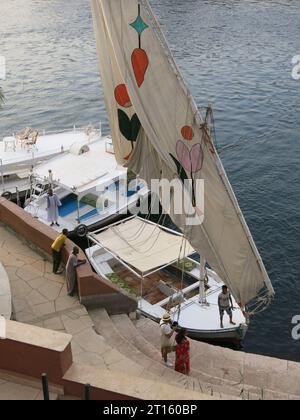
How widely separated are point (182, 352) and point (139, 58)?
811 centimetres

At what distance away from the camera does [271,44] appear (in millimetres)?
62094

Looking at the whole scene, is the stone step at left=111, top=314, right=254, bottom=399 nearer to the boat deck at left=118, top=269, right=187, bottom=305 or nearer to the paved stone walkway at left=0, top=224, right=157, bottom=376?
the paved stone walkway at left=0, top=224, right=157, bottom=376

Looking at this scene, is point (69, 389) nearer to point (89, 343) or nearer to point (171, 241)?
point (89, 343)

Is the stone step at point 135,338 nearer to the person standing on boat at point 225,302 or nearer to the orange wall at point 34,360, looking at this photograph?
the person standing on boat at point 225,302

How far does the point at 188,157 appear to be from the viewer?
47.0ft

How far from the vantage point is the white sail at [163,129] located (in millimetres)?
13297

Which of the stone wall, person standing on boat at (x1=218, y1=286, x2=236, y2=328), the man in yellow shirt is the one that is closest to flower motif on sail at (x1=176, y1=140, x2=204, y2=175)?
the stone wall

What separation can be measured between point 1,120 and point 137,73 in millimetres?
35715

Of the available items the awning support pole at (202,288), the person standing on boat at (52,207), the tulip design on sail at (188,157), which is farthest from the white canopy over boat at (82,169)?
the tulip design on sail at (188,157)

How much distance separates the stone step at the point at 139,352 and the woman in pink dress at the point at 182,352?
377mm

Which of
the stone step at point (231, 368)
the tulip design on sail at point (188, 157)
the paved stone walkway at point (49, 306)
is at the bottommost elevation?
the stone step at point (231, 368)

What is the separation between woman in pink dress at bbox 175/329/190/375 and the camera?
1480 cm

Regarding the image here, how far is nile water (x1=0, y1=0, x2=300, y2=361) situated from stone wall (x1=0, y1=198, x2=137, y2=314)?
6.46 m

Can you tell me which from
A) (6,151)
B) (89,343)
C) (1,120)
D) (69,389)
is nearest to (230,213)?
(89,343)
